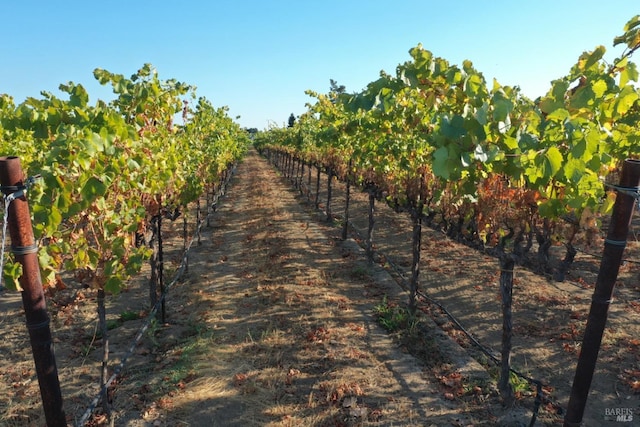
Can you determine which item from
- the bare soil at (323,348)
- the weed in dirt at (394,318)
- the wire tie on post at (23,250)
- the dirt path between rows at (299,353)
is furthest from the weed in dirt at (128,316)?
the wire tie on post at (23,250)

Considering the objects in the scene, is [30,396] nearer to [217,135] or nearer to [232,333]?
[232,333]

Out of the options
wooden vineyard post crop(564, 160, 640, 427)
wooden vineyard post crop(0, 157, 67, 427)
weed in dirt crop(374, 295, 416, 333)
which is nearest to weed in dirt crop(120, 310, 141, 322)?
weed in dirt crop(374, 295, 416, 333)

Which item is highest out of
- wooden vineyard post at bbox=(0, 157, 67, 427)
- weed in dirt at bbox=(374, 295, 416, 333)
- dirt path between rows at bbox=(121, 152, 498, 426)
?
wooden vineyard post at bbox=(0, 157, 67, 427)

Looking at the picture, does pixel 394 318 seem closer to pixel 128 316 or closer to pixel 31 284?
pixel 128 316

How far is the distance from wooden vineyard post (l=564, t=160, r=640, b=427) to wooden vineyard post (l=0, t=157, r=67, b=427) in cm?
430

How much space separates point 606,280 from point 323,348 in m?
4.92

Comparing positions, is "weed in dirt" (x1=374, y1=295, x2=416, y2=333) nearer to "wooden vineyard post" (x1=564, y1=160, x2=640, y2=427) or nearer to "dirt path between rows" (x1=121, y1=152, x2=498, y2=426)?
"dirt path between rows" (x1=121, y1=152, x2=498, y2=426)

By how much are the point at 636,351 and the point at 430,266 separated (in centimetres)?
513

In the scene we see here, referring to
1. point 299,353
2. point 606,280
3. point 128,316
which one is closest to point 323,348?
point 299,353

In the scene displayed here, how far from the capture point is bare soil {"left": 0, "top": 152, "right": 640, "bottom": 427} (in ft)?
18.4

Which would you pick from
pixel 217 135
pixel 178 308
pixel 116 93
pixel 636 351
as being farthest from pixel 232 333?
pixel 217 135

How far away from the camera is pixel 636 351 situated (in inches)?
282

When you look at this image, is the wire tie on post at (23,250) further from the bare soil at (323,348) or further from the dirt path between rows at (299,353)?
the dirt path between rows at (299,353)

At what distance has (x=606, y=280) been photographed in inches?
124
